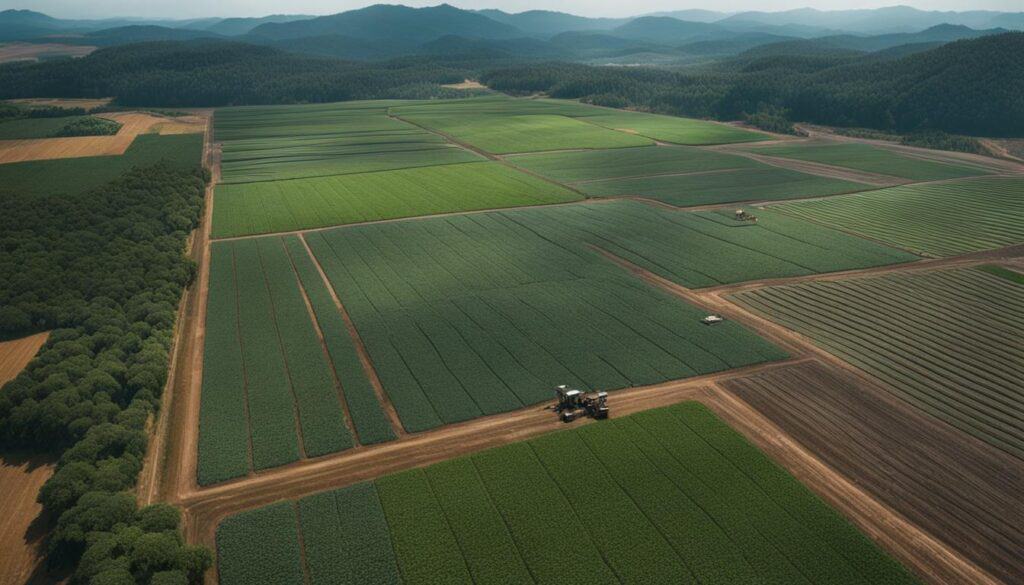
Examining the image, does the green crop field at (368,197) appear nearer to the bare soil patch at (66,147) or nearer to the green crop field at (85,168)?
the green crop field at (85,168)

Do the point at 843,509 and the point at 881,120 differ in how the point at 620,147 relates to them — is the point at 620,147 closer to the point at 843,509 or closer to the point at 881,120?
the point at 881,120

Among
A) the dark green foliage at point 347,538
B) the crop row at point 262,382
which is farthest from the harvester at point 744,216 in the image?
the dark green foliage at point 347,538

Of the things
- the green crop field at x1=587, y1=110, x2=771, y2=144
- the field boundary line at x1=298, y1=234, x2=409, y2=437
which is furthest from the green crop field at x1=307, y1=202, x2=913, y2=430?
the green crop field at x1=587, y1=110, x2=771, y2=144

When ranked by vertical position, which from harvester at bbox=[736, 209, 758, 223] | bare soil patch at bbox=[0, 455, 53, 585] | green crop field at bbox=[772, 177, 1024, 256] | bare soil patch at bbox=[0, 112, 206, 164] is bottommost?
bare soil patch at bbox=[0, 455, 53, 585]

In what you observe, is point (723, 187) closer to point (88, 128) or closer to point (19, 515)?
point (19, 515)

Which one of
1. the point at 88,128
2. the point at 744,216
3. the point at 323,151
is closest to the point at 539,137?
the point at 323,151

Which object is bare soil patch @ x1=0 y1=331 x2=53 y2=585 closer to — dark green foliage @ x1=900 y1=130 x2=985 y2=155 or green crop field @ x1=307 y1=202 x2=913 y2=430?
green crop field @ x1=307 y1=202 x2=913 y2=430
